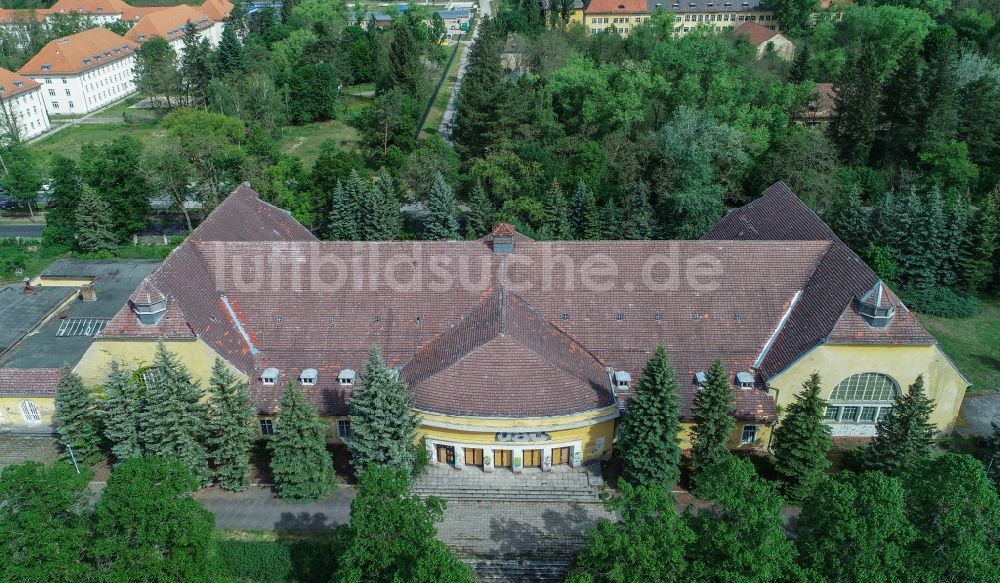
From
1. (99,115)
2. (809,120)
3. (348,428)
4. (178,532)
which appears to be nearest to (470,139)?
(809,120)

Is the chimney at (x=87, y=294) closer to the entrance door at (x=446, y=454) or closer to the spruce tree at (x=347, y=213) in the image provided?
the spruce tree at (x=347, y=213)

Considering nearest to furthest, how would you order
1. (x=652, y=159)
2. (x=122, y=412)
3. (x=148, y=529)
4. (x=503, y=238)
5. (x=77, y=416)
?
Answer: (x=148, y=529), (x=122, y=412), (x=77, y=416), (x=503, y=238), (x=652, y=159)

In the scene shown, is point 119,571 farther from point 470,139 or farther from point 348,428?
point 470,139

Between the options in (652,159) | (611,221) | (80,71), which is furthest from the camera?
(80,71)

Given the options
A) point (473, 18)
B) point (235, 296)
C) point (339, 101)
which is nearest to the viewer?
point (235, 296)

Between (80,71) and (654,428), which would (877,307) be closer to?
(654,428)

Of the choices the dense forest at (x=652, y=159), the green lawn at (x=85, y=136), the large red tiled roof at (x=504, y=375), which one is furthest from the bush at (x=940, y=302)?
the green lawn at (x=85, y=136)

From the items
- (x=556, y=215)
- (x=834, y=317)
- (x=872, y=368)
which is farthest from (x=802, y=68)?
(x=872, y=368)
